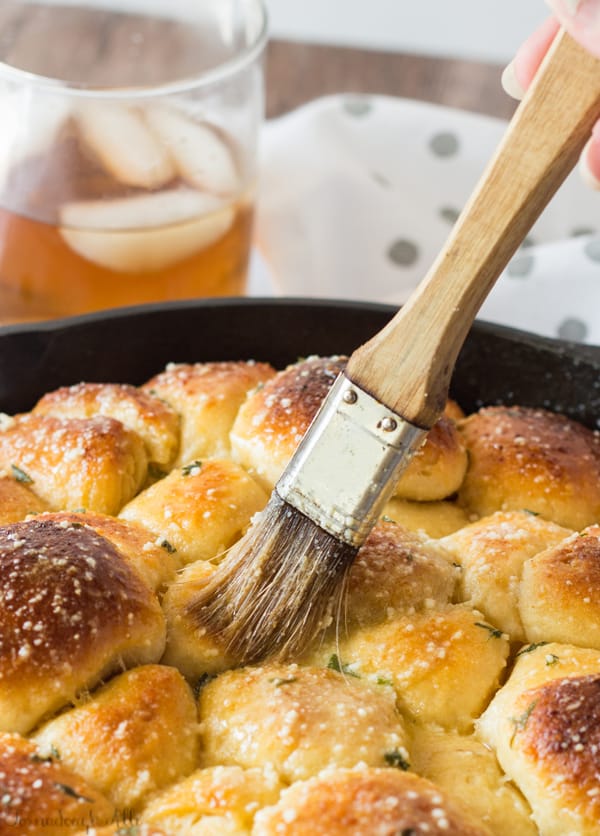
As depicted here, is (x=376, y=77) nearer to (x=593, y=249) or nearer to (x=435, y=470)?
(x=593, y=249)

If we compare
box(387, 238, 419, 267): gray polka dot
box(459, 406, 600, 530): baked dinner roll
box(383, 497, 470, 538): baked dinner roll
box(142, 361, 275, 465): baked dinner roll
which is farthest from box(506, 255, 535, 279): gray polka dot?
box(383, 497, 470, 538): baked dinner roll

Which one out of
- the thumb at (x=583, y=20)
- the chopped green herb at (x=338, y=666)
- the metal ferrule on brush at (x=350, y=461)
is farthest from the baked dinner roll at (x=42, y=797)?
the thumb at (x=583, y=20)

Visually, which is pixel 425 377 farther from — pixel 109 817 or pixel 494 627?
pixel 109 817

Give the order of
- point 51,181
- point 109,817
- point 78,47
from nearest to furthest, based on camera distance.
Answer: point 109,817
point 51,181
point 78,47

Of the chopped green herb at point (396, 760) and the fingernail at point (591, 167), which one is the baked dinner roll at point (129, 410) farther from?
the fingernail at point (591, 167)

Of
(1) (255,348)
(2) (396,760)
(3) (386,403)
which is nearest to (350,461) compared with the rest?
(3) (386,403)

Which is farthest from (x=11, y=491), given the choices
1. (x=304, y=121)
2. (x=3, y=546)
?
(x=304, y=121)

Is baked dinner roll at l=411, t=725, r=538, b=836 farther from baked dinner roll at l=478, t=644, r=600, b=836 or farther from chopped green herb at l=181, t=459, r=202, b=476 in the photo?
chopped green herb at l=181, t=459, r=202, b=476
